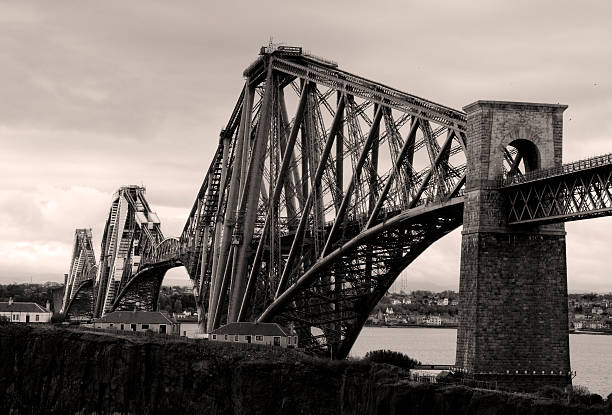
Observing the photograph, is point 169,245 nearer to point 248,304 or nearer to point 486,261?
point 248,304

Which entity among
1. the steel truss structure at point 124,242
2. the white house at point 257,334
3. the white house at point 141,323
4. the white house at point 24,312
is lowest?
the white house at point 257,334

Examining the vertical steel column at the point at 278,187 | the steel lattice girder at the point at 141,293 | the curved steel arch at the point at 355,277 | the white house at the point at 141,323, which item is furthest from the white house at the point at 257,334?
the steel lattice girder at the point at 141,293

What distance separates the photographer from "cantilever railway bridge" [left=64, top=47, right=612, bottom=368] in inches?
2242

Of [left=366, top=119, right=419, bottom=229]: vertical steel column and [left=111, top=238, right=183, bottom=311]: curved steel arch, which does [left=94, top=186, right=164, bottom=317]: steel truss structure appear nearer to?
[left=111, top=238, right=183, bottom=311]: curved steel arch

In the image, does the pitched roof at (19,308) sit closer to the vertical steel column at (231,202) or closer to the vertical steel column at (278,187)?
the vertical steel column at (231,202)

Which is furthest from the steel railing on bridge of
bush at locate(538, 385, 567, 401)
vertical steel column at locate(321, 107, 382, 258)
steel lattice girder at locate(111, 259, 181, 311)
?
steel lattice girder at locate(111, 259, 181, 311)

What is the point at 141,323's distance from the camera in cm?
10706

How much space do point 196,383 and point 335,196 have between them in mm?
19005

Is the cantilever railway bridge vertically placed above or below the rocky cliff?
above

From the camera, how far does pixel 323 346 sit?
90062 millimetres

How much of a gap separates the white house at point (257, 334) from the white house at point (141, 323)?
79.2 ft

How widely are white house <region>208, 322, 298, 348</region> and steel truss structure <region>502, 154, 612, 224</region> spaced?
94.6 ft

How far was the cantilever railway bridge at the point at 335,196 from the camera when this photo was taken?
56.9m

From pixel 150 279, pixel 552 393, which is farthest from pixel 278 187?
pixel 150 279
